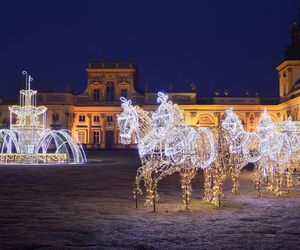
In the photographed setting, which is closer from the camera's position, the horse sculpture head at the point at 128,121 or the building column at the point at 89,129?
the horse sculpture head at the point at 128,121

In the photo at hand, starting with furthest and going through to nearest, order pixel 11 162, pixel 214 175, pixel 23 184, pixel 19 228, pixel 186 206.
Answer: pixel 11 162 < pixel 23 184 < pixel 214 175 < pixel 186 206 < pixel 19 228

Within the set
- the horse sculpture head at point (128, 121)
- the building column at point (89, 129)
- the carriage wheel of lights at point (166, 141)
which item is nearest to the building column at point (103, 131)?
the building column at point (89, 129)

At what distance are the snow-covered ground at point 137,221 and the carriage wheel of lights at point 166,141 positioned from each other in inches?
36.8

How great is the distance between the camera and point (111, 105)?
2591 inches

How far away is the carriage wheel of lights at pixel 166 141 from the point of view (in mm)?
11359

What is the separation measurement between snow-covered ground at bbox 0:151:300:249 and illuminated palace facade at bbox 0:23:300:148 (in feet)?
162

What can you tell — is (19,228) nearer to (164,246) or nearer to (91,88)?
(164,246)

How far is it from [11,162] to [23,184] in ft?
51.5

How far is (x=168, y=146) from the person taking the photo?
37.2 feet

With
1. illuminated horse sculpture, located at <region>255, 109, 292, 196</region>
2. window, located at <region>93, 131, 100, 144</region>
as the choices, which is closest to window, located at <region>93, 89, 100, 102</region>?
window, located at <region>93, 131, 100, 144</region>

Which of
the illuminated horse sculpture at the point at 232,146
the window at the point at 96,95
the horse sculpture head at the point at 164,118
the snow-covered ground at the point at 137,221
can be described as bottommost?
the snow-covered ground at the point at 137,221

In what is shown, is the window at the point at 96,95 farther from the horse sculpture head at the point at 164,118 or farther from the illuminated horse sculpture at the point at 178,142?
the horse sculpture head at the point at 164,118

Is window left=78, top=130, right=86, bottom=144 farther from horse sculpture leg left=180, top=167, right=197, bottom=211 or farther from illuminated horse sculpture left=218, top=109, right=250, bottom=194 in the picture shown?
horse sculpture leg left=180, top=167, right=197, bottom=211

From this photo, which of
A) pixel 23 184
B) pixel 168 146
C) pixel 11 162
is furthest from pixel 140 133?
pixel 11 162
